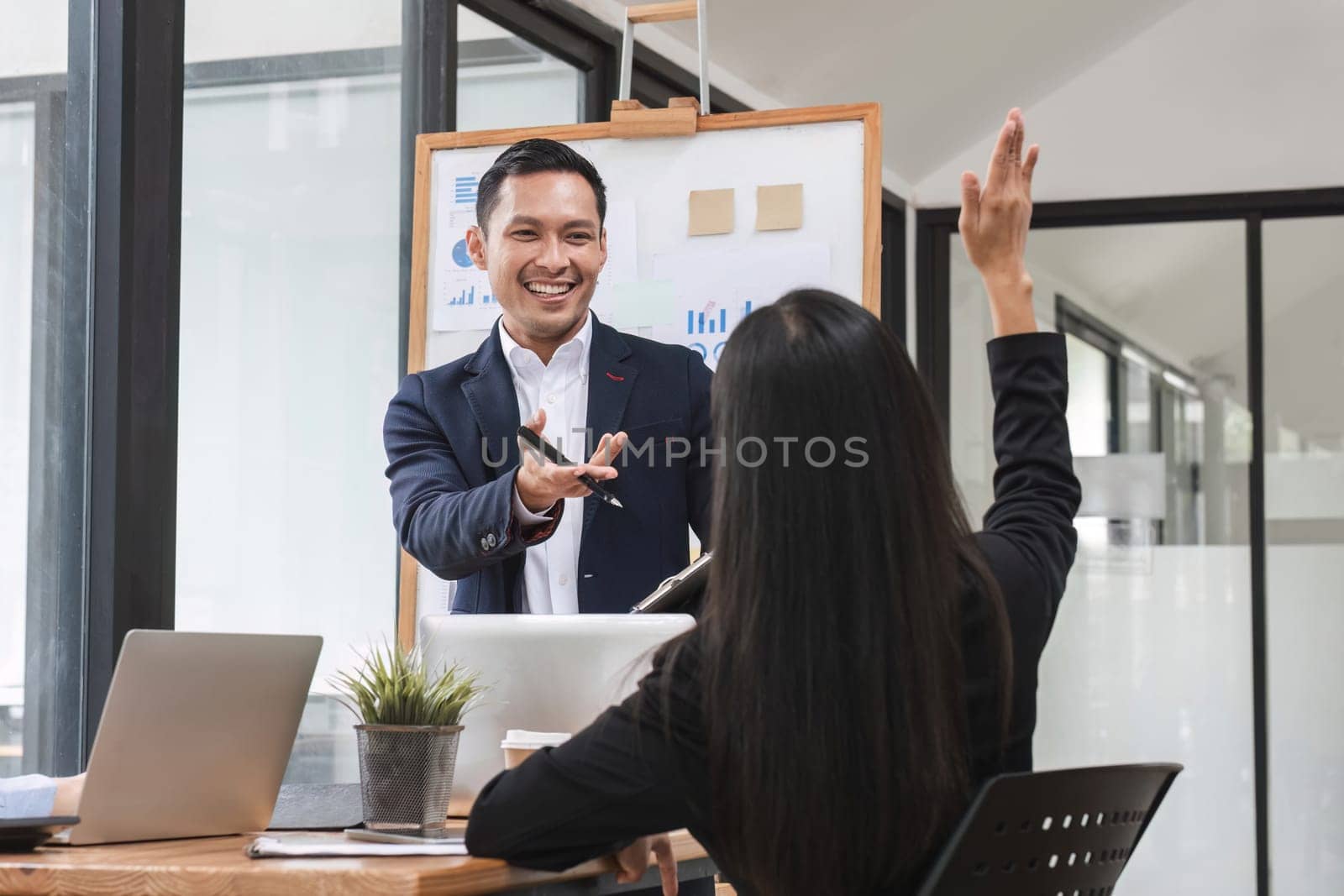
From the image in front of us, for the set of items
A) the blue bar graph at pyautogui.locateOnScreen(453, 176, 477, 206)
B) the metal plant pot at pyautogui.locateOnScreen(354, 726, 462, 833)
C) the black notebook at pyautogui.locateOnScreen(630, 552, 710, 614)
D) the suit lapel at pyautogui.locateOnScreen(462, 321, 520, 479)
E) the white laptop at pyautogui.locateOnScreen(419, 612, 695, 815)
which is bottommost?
the metal plant pot at pyautogui.locateOnScreen(354, 726, 462, 833)

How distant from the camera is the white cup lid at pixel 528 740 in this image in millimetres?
1538

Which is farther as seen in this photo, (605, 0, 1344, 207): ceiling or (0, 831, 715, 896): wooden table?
(605, 0, 1344, 207): ceiling

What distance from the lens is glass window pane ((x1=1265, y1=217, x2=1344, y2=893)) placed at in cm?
482

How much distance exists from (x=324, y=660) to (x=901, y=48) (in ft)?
8.02

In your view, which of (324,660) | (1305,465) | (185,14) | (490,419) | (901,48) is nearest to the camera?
(490,419)

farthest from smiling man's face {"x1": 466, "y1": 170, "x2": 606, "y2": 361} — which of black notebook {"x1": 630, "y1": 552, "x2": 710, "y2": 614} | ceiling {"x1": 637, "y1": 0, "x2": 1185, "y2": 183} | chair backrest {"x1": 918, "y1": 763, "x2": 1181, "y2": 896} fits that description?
A: ceiling {"x1": 637, "y1": 0, "x2": 1185, "y2": 183}

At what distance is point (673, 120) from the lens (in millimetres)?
2867

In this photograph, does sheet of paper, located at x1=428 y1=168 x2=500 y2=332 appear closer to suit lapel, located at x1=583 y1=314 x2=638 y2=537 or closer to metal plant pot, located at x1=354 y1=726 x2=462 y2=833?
suit lapel, located at x1=583 y1=314 x2=638 y2=537

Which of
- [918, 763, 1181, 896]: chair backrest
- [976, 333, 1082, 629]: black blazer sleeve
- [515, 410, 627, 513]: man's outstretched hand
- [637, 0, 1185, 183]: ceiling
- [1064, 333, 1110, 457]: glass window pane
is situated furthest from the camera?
[1064, 333, 1110, 457]: glass window pane

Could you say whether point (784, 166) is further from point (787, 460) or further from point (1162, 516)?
point (1162, 516)

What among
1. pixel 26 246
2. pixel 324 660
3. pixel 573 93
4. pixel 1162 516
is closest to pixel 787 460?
pixel 26 246

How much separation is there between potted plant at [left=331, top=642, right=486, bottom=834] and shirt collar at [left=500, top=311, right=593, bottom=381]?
1053 millimetres

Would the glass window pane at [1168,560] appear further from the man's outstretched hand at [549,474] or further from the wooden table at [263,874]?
the wooden table at [263,874]

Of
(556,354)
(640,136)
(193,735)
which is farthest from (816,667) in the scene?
(640,136)
